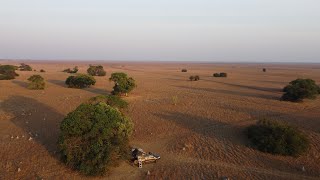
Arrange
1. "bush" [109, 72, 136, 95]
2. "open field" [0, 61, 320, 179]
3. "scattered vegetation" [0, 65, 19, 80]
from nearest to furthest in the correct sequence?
1. "open field" [0, 61, 320, 179]
2. "bush" [109, 72, 136, 95]
3. "scattered vegetation" [0, 65, 19, 80]

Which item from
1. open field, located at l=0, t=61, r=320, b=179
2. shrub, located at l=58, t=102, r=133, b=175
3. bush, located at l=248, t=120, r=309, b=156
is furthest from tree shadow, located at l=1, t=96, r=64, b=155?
bush, located at l=248, t=120, r=309, b=156

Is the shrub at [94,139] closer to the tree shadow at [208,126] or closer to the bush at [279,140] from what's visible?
the tree shadow at [208,126]

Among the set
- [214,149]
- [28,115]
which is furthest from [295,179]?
[28,115]

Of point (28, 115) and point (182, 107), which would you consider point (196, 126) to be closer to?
point (182, 107)

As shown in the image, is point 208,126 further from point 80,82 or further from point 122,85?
point 80,82

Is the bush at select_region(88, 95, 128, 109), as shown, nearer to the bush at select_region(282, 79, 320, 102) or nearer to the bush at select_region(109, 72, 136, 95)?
the bush at select_region(109, 72, 136, 95)

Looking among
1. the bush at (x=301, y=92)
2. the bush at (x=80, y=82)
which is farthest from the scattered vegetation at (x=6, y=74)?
the bush at (x=301, y=92)
